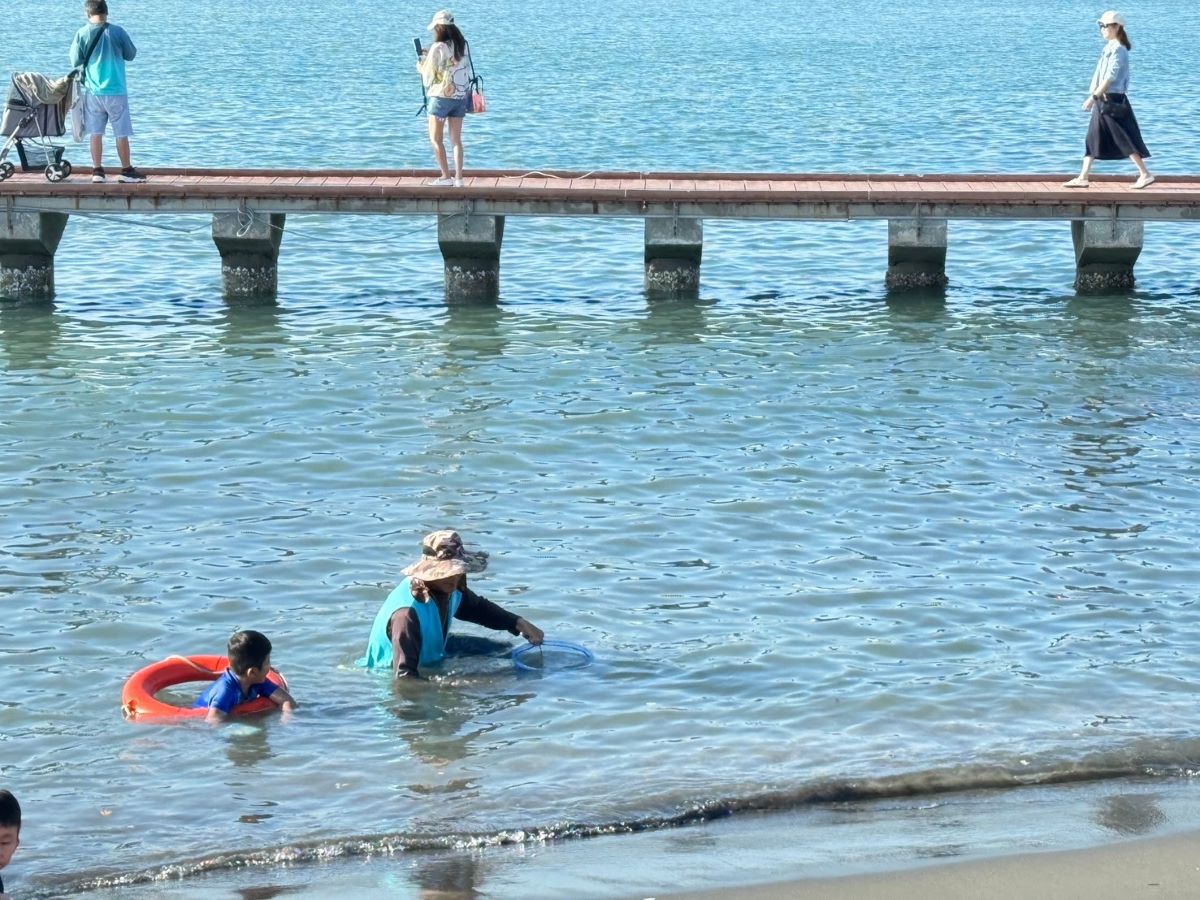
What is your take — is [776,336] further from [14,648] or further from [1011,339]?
[14,648]

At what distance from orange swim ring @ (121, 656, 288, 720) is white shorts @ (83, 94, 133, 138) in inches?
356

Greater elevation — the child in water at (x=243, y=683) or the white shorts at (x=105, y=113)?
the white shorts at (x=105, y=113)

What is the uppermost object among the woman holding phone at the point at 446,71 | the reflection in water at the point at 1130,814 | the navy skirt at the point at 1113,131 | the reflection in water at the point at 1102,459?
the woman holding phone at the point at 446,71

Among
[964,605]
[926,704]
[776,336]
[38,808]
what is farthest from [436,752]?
[776,336]

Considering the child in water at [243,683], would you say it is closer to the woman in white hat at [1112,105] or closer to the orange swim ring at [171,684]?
the orange swim ring at [171,684]

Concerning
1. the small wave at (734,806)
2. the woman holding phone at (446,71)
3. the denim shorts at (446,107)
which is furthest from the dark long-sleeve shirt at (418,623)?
the denim shorts at (446,107)

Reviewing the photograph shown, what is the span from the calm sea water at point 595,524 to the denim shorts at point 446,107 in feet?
7.21

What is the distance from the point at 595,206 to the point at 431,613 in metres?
9.13

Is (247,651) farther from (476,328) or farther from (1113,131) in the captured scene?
(1113,131)

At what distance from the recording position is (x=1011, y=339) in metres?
18.2

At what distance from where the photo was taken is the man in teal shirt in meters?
Result: 17.4

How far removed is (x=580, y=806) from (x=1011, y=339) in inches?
421

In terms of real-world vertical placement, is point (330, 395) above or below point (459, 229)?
below

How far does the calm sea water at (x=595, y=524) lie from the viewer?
30.0 ft
